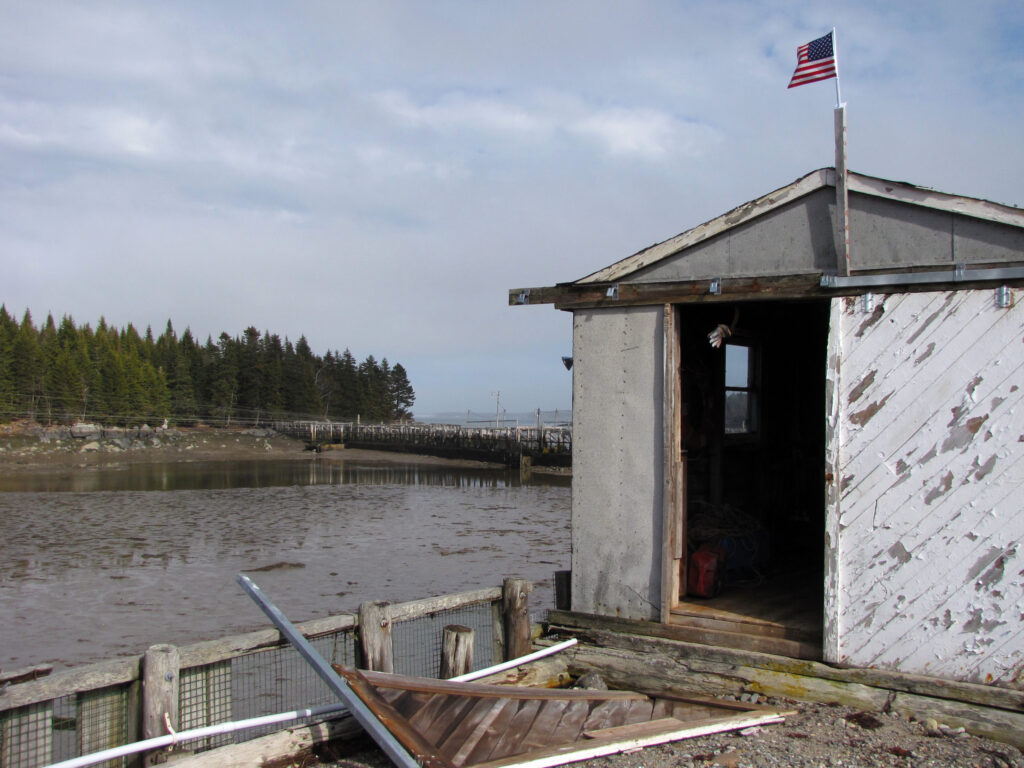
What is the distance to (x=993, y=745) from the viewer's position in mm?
5074

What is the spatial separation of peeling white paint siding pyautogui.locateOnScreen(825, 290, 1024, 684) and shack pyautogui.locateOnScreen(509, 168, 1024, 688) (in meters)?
0.01

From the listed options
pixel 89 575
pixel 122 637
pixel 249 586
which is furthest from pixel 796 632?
pixel 89 575

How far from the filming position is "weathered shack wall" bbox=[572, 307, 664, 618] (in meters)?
6.73

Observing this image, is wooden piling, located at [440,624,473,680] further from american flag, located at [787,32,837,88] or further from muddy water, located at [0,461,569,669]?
muddy water, located at [0,461,569,669]

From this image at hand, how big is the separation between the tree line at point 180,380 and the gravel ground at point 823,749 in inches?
2275

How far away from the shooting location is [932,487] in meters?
5.57

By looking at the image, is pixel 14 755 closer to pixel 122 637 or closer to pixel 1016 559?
pixel 1016 559

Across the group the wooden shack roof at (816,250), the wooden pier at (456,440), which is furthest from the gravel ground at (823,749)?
the wooden pier at (456,440)

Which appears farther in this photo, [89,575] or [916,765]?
[89,575]

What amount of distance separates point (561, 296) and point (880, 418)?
9.22 ft

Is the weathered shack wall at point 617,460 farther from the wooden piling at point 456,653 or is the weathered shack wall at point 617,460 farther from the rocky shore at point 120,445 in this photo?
the rocky shore at point 120,445

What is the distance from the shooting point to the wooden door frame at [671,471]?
21.6 ft

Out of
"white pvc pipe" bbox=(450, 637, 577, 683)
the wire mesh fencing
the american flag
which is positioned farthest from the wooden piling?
the american flag

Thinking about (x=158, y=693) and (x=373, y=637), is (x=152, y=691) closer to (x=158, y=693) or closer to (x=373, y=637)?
(x=158, y=693)
